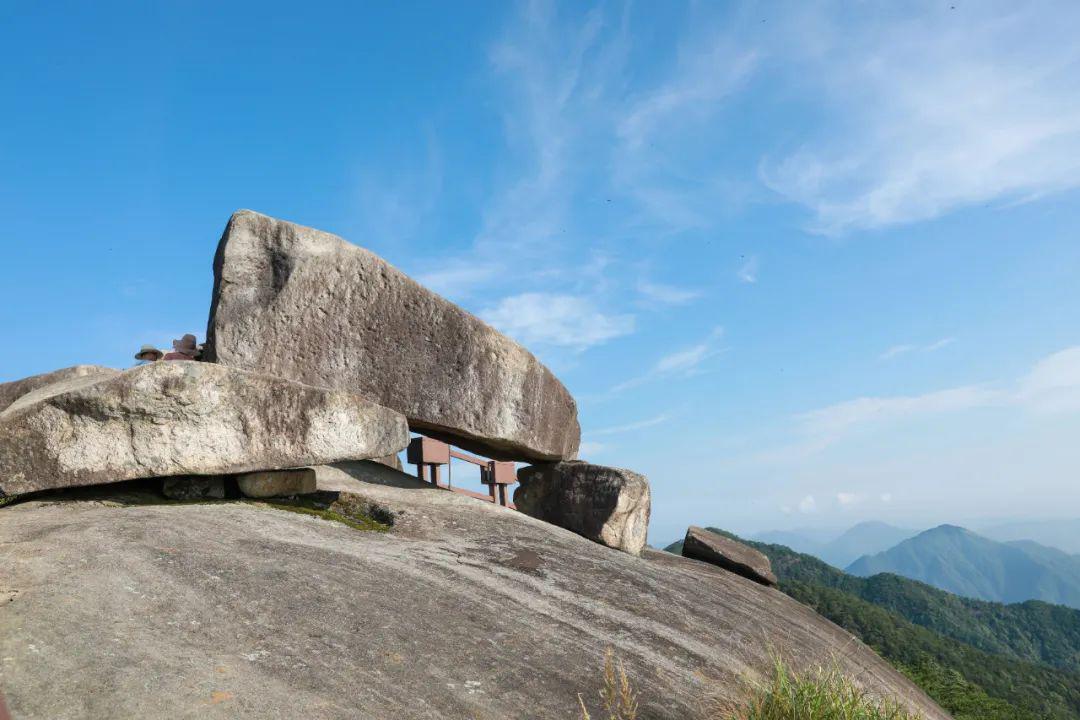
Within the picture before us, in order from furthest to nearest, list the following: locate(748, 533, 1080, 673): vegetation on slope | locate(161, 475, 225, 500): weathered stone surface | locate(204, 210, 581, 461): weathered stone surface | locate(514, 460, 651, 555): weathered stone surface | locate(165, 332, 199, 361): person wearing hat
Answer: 1. locate(748, 533, 1080, 673): vegetation on slope
2. locate(514, 460, 651, 555): weathered stone surface
3. locate(165, 332, 199, 361): person wearing hat
4. locate(204, 210, 581, 461): weathered stone surface
5. locate(161, 475, 225, 500): weathered stone surface

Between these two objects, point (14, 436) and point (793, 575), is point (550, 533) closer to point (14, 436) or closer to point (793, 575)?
point (14, 436)

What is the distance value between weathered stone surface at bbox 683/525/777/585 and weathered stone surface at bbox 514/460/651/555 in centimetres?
221

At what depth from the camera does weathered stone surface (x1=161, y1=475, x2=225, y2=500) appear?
8.76m

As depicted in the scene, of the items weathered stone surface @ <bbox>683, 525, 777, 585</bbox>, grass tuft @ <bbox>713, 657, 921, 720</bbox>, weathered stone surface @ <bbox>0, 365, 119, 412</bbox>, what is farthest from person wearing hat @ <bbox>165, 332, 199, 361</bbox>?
weathered stone surface @ <bbox>683, 525, 777, 585</bbox>

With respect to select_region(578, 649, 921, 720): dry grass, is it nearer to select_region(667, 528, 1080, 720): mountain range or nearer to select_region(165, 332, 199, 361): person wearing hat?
select_region(165, 332, 199, 361): person wearing hat

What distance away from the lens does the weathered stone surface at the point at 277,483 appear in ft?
29.9

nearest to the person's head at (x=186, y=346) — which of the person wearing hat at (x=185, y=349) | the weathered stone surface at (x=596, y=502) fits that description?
the person wearing hat at (x=185, y=349)

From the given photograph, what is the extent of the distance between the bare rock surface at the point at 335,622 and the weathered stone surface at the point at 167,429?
1.39 feet

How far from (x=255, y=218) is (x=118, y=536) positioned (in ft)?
15.3

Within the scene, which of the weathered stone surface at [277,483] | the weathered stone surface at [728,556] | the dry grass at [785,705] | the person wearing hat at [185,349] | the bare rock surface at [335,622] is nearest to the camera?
the bare rock surface at [335,622]

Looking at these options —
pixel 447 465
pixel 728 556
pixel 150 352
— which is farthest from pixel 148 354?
pixel 728 556

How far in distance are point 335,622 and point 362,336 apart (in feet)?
16.5

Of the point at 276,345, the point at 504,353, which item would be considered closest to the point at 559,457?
the point at 504,353

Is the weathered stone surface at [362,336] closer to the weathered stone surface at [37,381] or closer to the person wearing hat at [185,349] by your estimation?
→ the person wearing hat at [185,349]
